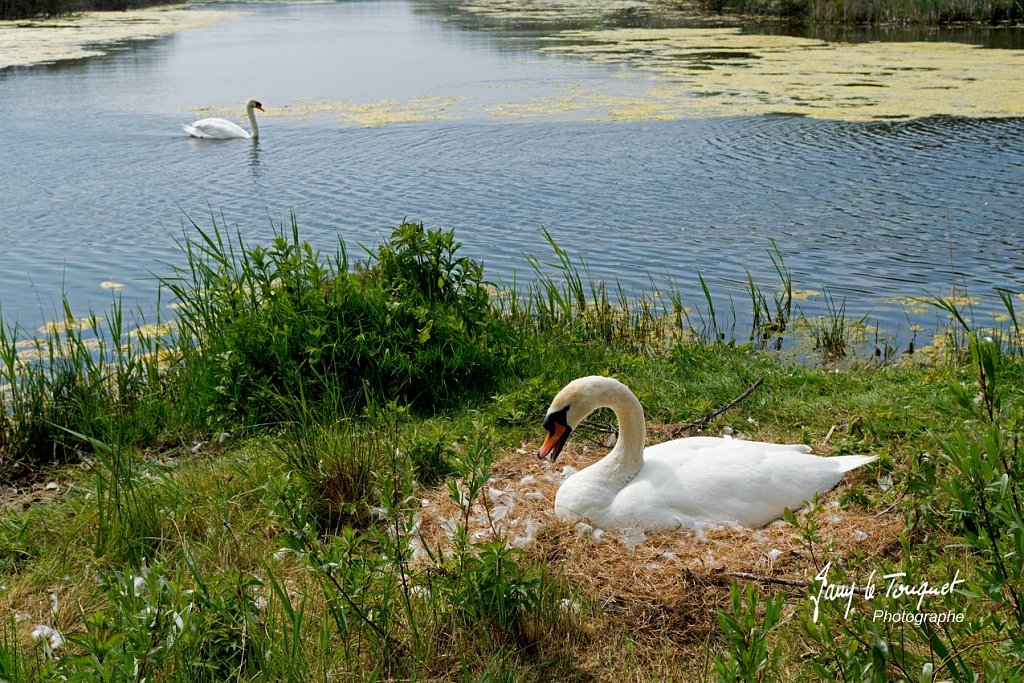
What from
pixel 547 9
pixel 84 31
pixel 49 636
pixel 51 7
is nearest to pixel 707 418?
pixel 49 636

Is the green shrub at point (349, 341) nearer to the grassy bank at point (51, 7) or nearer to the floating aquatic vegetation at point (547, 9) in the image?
the floating aquatic vegetation at point (547, 9)

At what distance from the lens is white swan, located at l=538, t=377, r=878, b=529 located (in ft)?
14.2

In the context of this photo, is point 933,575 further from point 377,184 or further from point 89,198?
point 89,198

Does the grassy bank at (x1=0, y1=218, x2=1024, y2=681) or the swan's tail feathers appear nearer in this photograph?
Result: the grassy bank at (x1=0, y1=218, x2=1024, y2=681)

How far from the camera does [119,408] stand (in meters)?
6.02

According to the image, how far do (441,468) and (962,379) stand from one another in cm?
306

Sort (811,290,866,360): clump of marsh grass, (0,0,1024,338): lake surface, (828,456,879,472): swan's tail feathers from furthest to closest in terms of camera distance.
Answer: (0,0,1024,338): lake surface → (811,290,866,360): clump of marsh grass → (828,456,879,472): swan's tail feathers

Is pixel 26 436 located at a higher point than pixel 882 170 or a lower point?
lower

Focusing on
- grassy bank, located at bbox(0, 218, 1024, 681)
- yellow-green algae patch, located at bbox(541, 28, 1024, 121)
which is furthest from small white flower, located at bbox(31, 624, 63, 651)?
yellow-green algae patch, located at bbox(541, 28, 1024, 121)

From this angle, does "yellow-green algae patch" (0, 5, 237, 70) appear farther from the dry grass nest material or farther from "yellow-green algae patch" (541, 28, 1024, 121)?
the dry grass nest material

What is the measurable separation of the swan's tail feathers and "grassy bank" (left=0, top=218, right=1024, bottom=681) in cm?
13

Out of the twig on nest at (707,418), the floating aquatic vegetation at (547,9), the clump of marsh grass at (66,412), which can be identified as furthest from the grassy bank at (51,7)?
the twig on nest at (707,418)

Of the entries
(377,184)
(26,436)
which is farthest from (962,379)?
(377,184)

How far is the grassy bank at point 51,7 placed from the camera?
3653 cm
